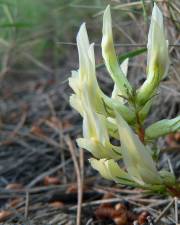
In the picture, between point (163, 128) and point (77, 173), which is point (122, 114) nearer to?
point (163, 128)

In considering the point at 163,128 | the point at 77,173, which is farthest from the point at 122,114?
the point at 77,173

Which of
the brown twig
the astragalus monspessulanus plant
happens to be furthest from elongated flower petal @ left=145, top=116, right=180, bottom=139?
the brown twig

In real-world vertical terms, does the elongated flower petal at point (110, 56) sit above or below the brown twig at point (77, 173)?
above

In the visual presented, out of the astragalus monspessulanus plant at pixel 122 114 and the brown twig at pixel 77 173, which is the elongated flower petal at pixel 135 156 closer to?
Result: the astragalus monspessulanus plant at pixel 122 114

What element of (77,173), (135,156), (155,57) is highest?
(155,57)

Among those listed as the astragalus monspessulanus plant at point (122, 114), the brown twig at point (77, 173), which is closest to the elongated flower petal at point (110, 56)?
the astragalus monspessulanus plant at point (122, 114)

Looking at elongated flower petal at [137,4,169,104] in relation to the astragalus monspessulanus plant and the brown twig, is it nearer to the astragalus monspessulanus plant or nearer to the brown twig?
the astragalus monspessulanus plant
